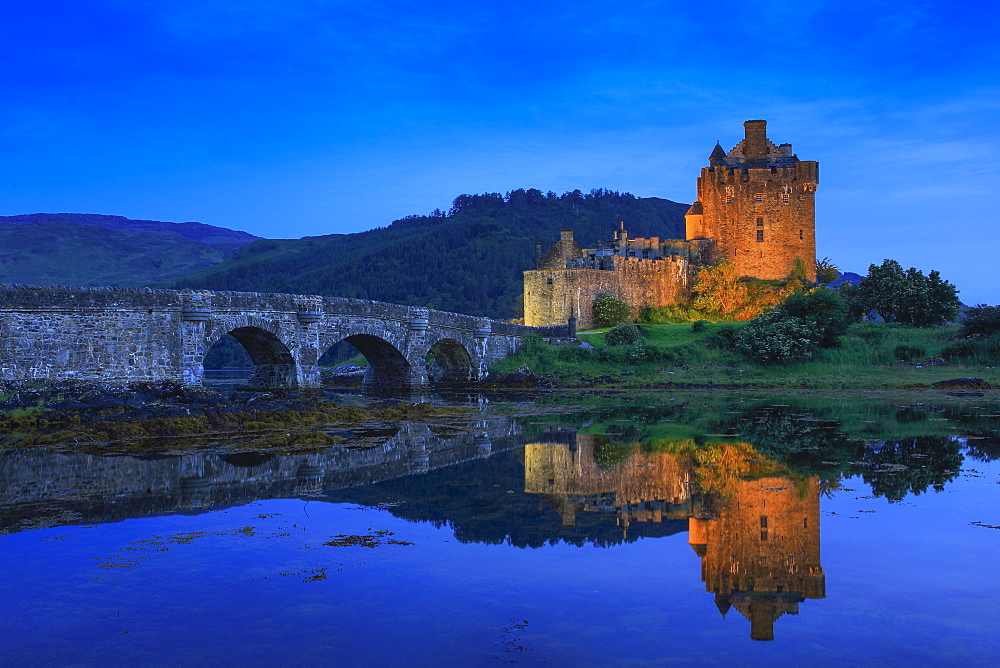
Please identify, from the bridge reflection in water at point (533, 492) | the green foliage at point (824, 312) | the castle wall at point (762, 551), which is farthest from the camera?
the green foliage at point (824, 312)

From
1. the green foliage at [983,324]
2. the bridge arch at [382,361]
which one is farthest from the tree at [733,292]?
the bridge arch at [382,361]

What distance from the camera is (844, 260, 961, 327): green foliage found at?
42.5 m

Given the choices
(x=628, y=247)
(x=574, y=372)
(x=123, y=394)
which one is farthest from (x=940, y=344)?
(x=123, y=394)

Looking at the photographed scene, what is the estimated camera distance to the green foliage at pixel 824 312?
39938 millimetres

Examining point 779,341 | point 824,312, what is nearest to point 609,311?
point 824,312

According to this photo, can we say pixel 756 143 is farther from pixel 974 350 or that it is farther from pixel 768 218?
pixel 974 350

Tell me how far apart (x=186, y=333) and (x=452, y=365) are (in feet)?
53.8

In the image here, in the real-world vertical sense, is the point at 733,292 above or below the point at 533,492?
above

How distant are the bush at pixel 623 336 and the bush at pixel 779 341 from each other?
471cm

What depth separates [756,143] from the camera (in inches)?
2450

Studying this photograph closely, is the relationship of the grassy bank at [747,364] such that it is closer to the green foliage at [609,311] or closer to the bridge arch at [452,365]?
the bridge arch at [452,365]

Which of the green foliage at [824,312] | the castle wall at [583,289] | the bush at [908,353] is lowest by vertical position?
the bush at [908,353]

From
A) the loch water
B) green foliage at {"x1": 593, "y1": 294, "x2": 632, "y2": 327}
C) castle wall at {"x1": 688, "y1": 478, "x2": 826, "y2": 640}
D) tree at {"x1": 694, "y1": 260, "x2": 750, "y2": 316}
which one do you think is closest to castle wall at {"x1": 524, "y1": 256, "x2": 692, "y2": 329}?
green foliage at {"x1": 593, "y1": 294, "x2": 632, "y2": 327}

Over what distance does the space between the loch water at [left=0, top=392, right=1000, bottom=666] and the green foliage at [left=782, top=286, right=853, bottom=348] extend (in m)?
24.6
